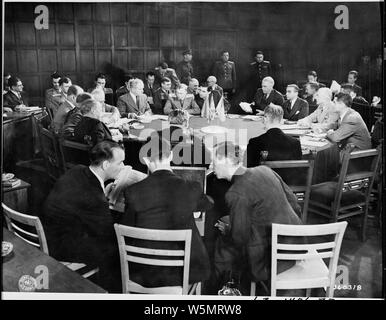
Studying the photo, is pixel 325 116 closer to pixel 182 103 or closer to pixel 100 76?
pixel 182 103

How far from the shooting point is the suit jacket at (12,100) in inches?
112

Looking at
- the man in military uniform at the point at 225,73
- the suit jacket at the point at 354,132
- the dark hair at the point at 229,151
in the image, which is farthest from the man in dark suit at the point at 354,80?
the dark hair at the point at 229,151

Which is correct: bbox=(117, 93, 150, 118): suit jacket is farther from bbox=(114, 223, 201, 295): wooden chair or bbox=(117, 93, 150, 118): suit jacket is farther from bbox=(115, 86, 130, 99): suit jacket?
bbox=(114, 223, 201, 295): wooden chair

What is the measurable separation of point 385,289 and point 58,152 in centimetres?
247

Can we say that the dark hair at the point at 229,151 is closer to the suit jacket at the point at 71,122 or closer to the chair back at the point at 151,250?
the chair back at the point at 151,250

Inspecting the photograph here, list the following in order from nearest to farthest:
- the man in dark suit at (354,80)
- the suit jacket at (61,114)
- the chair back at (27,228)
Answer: the chair back at (27,228) → the man in dark suit at (354,80) → the suit jacket at (61,114)

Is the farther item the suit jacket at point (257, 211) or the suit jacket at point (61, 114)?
the suit jacket at point (61, 114)

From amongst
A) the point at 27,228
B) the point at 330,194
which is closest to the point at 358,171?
the point at 330,194

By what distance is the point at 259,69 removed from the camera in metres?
2.81

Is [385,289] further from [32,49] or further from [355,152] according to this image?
[32,49]

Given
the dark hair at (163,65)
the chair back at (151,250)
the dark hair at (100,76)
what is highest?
the dark hair at (163,65)

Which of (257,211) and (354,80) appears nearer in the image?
(257,211)

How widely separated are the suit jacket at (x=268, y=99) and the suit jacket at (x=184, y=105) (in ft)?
1.35

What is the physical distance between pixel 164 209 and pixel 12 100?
132 centimetres
